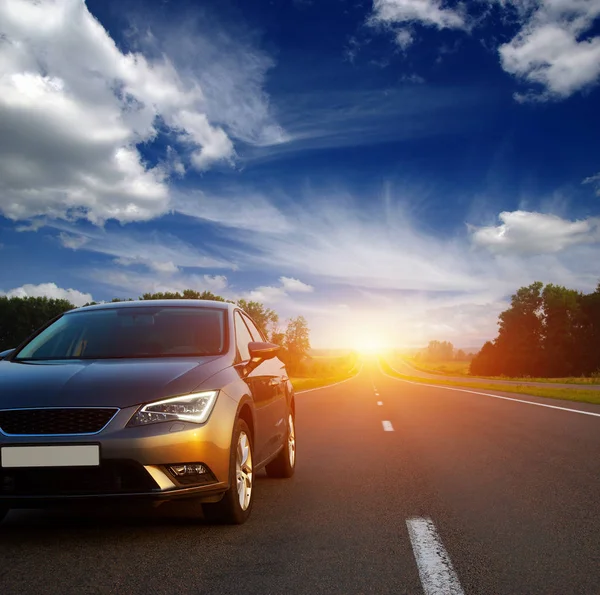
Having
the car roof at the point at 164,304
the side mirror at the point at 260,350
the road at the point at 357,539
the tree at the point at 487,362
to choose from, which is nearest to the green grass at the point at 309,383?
the road at the point at 357,539

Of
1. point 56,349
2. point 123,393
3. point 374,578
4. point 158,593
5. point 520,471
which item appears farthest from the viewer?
point 520,471

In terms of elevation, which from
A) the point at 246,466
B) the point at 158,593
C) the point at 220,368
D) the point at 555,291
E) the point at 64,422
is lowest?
the point at 158,593

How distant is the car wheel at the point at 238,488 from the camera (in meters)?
4.66

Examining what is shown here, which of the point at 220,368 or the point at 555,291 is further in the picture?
the point at 555,291

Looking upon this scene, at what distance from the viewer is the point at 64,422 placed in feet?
13.6

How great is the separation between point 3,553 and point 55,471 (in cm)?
64

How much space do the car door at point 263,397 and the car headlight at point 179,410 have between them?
2.82ft

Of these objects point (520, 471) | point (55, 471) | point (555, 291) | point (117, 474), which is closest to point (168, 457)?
point (117, 474)

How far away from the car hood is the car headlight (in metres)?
0.05

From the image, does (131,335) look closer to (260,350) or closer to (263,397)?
(260,350)

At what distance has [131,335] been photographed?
226 inches

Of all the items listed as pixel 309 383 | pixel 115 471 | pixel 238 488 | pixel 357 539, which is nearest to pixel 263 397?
pixel 238 488

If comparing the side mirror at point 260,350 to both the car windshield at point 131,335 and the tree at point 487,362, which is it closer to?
the car windshield at point 131,335

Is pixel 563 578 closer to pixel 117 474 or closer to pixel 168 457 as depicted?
pixel 168 457
